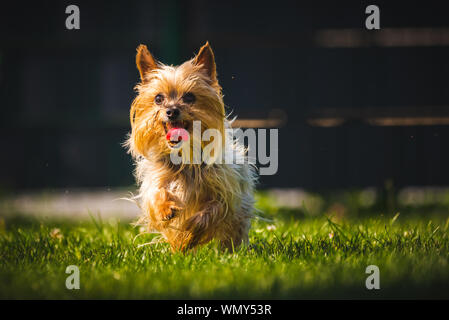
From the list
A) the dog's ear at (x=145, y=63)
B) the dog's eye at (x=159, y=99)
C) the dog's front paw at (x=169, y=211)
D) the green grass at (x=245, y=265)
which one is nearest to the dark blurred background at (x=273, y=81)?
the green grass at (x=245, y=265)

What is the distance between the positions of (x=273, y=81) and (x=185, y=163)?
3.85 m

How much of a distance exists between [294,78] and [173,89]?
3.93 meters

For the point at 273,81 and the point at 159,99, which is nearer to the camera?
the point at 159,99

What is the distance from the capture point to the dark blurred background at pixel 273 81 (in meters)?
6.58

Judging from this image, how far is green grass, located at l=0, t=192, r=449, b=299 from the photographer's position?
8.98 ft

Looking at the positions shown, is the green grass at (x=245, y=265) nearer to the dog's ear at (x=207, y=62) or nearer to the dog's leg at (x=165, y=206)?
the dog's leg at (x=165, y=206)

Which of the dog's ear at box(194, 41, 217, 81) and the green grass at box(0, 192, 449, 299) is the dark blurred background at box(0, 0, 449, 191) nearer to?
the green grass at box(0, 192, 449, 299)

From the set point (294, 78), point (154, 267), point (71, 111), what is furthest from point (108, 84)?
point (154, 267)

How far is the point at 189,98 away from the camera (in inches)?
135

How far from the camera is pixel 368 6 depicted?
22.3 ft

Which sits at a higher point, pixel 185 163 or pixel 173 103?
pixel 173 103

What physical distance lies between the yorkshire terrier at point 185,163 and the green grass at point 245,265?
17cm

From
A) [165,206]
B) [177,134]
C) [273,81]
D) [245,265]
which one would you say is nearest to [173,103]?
[177,134]

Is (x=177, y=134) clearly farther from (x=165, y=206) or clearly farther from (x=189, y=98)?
(x=165, y=206)
